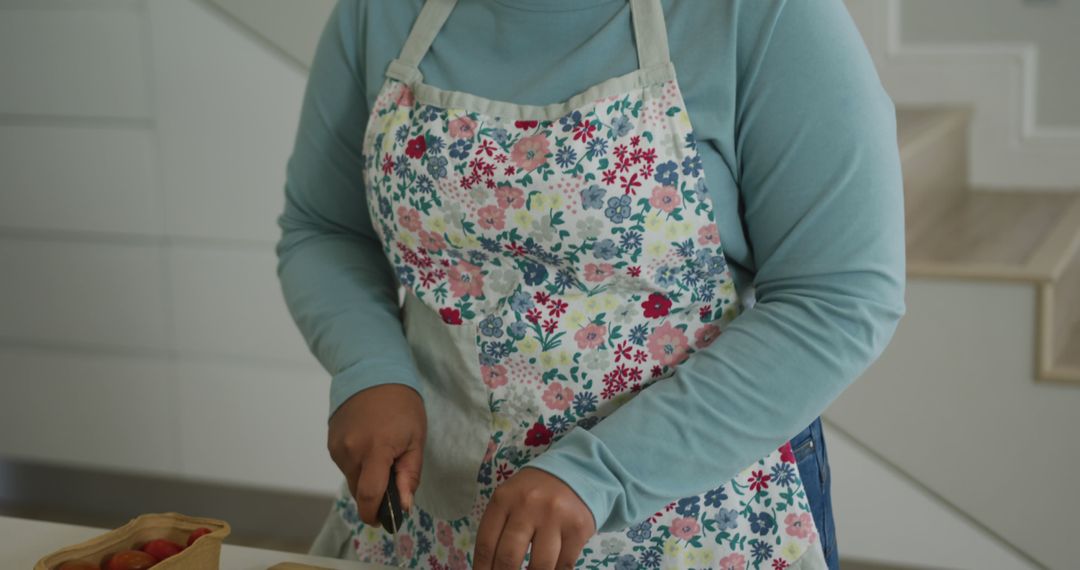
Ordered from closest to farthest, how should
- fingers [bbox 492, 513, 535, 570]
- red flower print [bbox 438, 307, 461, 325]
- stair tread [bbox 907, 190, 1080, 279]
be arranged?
fingers [bbox 492, 513, 535, 570] < red flower print [bbox 438, 307, 461, 325] < stair tread [bbox 907, 190, 1080, 279]

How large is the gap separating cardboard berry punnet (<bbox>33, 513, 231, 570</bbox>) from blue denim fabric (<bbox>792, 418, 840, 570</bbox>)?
1.50 feet

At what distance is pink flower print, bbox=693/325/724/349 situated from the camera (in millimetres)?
912

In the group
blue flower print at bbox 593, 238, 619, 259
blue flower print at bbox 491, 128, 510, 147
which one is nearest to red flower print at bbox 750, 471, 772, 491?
blue flower print at bbox 593, 238, 619, 259

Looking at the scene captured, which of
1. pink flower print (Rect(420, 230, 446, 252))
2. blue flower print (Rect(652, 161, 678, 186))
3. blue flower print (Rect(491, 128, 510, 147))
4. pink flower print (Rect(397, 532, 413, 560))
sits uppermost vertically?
blue flower print (Rect(491, 128, 510, 147))

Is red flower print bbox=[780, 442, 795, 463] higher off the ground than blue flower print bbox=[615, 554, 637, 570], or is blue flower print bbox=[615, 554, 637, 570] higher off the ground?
red flower print bbox=[780, 442, 795, 463]

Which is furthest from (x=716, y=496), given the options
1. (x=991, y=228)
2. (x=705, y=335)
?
(x=991, y=228)

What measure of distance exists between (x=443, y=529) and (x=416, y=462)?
137 millimetres

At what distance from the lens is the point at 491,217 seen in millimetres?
897

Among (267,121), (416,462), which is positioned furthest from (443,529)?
(267,121)

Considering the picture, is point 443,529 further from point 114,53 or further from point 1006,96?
point 1006,96

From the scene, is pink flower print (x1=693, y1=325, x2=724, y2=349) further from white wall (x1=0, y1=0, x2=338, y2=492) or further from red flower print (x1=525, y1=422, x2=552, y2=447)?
white wall (x1=0, y1=0, x2=338, y2=492)

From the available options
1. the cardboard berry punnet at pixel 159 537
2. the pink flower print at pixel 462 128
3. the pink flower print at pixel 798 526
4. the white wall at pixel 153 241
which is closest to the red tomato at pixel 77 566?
the cardboard berry punnet at pixel 159 537

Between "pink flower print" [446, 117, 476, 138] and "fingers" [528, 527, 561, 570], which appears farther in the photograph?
"pink flower print" [446, 117, 476, 138]

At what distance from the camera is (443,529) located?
1028 mm
